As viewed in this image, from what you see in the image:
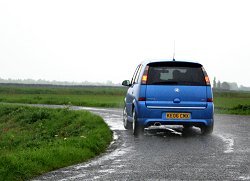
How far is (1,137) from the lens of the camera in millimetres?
22625

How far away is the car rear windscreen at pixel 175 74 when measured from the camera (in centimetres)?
1311

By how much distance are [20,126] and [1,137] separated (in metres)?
2.56

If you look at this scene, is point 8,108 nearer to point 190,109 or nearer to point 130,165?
point 190,109

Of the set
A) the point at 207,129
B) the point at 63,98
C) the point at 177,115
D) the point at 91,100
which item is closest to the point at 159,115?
the point at 177,115

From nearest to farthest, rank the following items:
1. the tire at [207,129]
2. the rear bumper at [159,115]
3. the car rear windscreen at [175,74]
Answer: the rear bumper at [159,115] < the car rear windscreen at [175,74] < the tire at [207,129]

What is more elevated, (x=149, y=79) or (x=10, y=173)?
(x=149, y=79)

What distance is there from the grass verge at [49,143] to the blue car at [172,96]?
140 cm

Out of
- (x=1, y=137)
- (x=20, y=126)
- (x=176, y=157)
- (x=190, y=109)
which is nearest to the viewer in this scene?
(x=176, y=157)

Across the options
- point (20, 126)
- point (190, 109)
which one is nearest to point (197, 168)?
point (190, 109)

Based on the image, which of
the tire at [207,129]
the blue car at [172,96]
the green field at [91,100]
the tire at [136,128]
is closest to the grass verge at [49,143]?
the tire at [136,128]

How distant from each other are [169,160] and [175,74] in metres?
4.42

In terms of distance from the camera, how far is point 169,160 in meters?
9.34

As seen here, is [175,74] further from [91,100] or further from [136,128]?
[91,100]

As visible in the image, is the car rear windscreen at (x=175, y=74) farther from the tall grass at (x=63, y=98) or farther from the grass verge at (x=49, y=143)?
the tall grass at (x=63, y=98)
